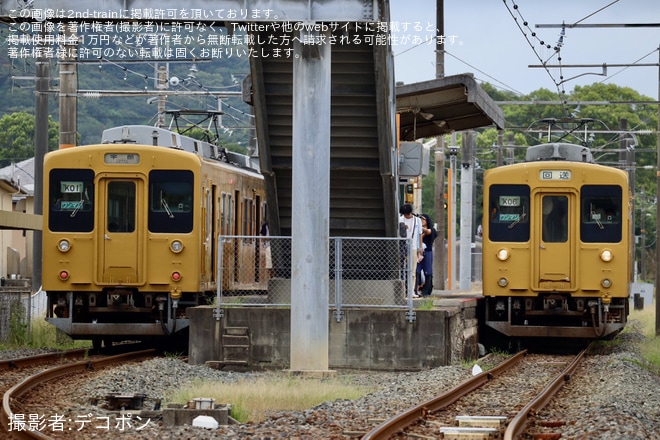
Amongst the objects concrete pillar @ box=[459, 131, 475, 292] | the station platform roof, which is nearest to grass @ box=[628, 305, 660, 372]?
concrete pillar @ box=[459, 131, 475, 292]

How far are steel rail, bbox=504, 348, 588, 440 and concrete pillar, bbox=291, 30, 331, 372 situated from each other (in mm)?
2947

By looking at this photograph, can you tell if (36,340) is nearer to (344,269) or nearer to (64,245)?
(64,245)

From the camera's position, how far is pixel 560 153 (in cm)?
2078

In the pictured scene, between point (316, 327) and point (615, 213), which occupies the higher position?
point (615, 213)

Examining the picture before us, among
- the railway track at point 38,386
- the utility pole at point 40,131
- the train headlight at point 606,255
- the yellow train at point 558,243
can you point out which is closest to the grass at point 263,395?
the railway track at point 38,386

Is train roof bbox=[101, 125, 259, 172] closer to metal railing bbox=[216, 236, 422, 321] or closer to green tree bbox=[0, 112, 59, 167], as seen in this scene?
metal railing bbox=[216, 236, 422, 321]

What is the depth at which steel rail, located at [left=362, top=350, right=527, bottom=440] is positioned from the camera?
984cm

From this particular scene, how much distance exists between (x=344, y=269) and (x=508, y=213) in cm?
358

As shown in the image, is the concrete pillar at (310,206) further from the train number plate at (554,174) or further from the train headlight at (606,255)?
the train headlight at (606,255)

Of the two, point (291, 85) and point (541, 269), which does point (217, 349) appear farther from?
point (541, 269)

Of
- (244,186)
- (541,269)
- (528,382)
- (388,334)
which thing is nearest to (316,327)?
(388,334)

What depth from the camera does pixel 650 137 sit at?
70.6 meters

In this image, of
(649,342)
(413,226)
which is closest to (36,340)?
(413,226)

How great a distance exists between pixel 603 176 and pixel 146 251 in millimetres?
7283
